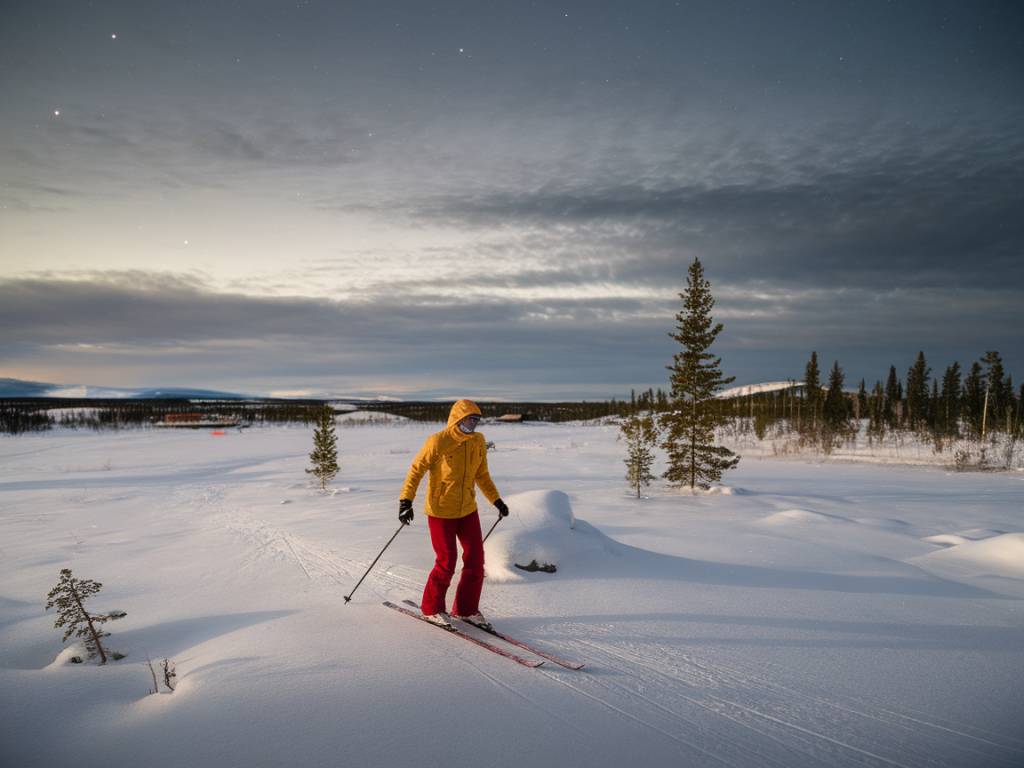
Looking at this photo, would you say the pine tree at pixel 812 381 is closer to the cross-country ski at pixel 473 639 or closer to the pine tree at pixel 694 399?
the pine tree at pixel 694 399

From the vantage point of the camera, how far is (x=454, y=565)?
528cm

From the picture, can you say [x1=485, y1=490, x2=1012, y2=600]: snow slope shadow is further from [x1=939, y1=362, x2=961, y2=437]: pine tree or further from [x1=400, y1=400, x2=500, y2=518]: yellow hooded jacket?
[x1=939, y1=362, x2=961, y2=437]: pine tree

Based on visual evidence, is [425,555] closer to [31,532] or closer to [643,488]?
[31,532]

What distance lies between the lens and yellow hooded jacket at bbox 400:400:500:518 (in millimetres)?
5234

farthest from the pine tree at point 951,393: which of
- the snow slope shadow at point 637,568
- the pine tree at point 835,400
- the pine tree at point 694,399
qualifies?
the snow slope shadow at point 637,568

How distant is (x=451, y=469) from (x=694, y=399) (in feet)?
46.5

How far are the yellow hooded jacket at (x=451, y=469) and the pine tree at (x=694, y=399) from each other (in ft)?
42.5

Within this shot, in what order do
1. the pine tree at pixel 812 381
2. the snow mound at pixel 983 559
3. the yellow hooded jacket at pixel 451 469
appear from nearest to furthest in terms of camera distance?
the yellow hooded jacket at pixel 451 469, the snow mound at pixel 983 559, the pine tree at pixel 812 381

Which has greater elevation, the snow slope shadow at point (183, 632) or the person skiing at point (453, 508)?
the person skiing at point (453, 508)

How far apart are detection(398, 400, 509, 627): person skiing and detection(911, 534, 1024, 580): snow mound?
668 cm

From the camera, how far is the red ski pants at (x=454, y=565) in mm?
5184

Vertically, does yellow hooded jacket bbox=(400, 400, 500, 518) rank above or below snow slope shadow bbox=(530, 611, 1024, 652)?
above

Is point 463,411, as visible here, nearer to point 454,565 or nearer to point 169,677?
point 454,565

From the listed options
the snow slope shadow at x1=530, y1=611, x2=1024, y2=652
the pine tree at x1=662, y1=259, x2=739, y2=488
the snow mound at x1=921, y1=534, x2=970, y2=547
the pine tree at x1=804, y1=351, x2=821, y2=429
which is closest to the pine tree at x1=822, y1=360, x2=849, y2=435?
the pine tree at x1=804, y1=351, x2=821, y2=429
